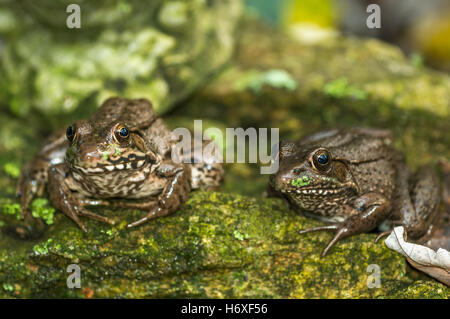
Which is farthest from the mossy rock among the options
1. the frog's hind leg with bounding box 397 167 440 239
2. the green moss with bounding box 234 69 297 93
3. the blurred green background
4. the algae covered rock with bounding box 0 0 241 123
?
the blurred green background

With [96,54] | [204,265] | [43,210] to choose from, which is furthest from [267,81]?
[43,210]

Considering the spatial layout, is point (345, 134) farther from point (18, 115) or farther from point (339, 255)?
point (18, 115)

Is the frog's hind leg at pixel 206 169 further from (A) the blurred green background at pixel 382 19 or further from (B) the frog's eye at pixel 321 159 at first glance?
(A) the blurred green background at pixel 382 19

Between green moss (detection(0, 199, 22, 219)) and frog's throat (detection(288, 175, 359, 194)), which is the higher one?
frog's throat (detection(288, 175, 359, 194))

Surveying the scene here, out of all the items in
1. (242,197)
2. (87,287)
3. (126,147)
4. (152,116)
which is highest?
(152,116)

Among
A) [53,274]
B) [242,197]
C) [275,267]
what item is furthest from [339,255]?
[53,274]

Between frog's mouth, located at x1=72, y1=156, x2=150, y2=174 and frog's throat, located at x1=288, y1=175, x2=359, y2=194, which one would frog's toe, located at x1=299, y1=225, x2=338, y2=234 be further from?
frog's mouth, located at x1=72, y1=156, x2=150, y2=174
